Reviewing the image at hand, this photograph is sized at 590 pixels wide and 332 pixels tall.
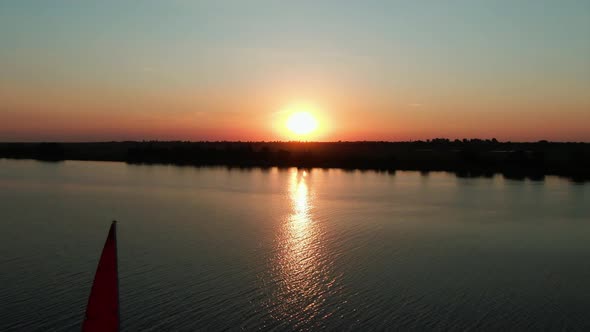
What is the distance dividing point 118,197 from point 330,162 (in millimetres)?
47353

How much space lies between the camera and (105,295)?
624cm

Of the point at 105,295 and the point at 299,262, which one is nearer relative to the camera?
the point at 105,295

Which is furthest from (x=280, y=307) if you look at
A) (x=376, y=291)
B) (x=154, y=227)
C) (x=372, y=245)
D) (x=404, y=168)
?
(x=404, y=168)

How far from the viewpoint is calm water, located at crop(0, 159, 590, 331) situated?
1103 cm

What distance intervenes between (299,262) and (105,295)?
1027 cm

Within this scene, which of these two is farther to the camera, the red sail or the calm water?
the calm water

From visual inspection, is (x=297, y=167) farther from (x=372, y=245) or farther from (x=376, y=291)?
(x=376, y=291)

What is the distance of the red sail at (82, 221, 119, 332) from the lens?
613 cm

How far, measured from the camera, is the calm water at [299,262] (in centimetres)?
1103

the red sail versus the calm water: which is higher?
the red sail

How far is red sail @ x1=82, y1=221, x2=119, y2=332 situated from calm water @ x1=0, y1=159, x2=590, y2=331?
392 cm

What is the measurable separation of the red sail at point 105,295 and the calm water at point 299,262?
3.92 m

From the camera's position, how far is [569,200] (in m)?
34.5

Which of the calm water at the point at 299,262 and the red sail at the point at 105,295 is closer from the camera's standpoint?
the red sail at the point at 105,295
